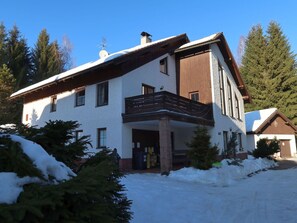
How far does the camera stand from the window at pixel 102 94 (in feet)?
56.3

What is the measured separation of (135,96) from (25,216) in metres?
13.7

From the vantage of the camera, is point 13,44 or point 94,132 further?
point 13,44

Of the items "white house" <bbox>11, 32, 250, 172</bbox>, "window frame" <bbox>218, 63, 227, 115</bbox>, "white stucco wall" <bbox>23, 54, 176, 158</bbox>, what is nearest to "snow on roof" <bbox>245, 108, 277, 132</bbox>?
"white house" <bbox>11, 32, 250, 172</bbox>

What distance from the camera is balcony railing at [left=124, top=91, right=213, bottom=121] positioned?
1480 centimetres

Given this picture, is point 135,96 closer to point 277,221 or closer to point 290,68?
point 277,221

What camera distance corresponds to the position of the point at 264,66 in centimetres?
4397

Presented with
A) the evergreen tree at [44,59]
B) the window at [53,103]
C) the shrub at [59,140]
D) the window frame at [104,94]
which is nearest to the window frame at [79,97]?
the window frame at [104,94]

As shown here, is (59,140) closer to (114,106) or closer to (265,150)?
(114,106)

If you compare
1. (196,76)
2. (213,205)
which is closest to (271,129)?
(196,76)

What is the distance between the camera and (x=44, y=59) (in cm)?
3734

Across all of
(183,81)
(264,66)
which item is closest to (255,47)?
(264,66)

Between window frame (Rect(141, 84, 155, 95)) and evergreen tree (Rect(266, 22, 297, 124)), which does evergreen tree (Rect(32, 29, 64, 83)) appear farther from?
evergreen tree (Rect(266, 22, 297, 124))

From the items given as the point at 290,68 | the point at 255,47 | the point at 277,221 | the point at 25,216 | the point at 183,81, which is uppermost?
the point at 255,47

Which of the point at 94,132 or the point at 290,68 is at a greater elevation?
the point at 290,68
